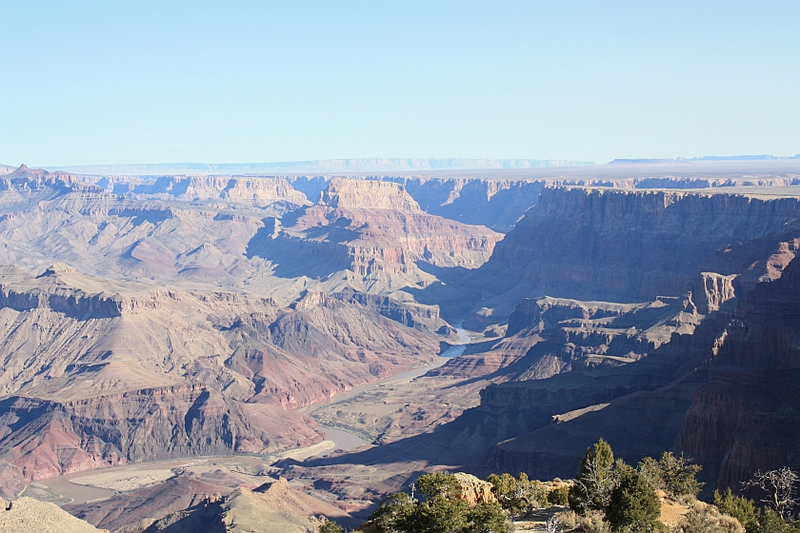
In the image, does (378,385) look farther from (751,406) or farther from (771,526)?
(771,526)

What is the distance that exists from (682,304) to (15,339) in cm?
10740

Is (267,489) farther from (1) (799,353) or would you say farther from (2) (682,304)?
(2) (682,304)

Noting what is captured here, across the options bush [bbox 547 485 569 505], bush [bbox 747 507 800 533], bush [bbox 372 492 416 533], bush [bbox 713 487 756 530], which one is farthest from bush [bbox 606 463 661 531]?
bush [bbox 372 492 416 533]

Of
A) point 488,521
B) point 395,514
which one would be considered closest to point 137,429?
point 395,514

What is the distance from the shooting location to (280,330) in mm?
184375

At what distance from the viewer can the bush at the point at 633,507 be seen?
37688mm

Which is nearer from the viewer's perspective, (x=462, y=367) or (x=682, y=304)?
(x=682, y=304)

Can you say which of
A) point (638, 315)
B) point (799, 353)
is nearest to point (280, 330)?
point (638, 315)

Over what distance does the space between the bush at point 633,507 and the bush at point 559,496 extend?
7434 mm

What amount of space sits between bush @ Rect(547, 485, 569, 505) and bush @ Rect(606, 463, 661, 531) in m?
7.43

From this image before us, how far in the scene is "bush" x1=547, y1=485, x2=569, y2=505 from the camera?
46.8 metres

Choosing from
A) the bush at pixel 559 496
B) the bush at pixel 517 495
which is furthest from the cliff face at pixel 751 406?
the bush at pixel 517 495

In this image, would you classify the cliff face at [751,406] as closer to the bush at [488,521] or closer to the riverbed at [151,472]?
the bush at [488,521]

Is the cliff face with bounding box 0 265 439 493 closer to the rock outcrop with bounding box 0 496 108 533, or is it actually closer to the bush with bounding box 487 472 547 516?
the rock outcrop with bounding box 0 496 108 533
